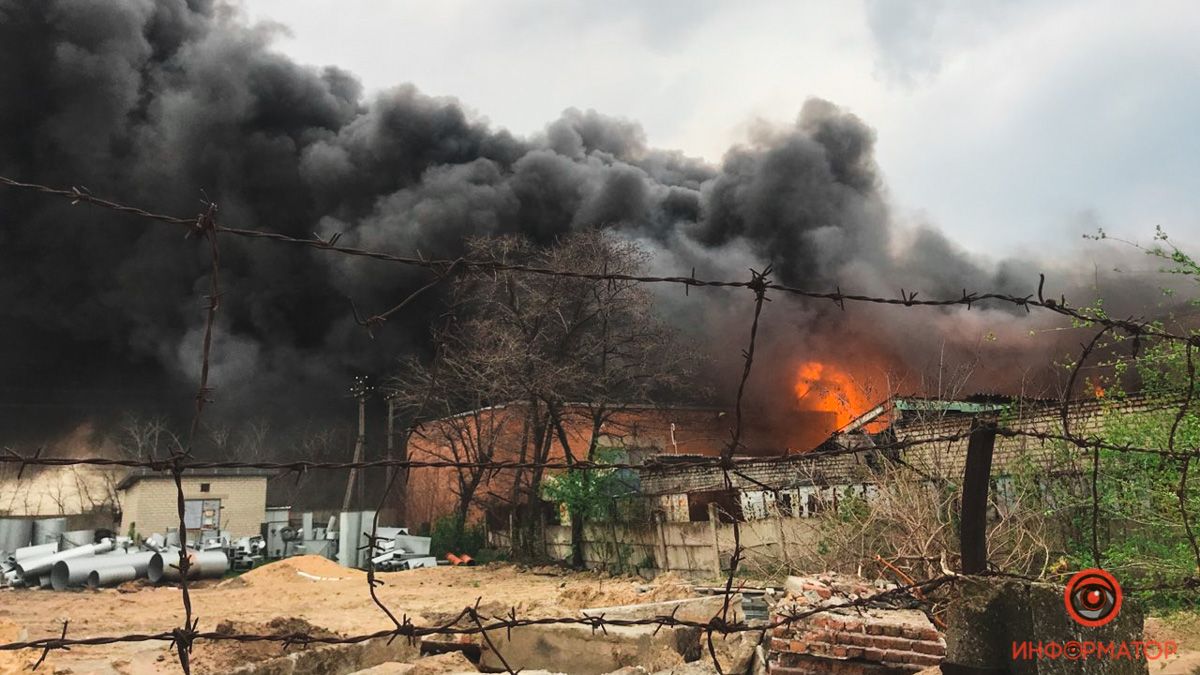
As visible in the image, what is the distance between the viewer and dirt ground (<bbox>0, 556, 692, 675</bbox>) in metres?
8.30

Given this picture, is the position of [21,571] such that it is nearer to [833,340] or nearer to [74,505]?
[74,505]

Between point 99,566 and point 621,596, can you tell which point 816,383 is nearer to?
point 621,596

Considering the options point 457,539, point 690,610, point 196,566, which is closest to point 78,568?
point 196,566

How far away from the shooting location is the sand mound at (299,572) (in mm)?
18828

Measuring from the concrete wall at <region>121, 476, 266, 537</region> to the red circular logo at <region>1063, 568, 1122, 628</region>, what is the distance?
90.3 ft

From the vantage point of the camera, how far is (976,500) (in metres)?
2.46

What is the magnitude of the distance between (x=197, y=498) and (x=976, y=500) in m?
28.8

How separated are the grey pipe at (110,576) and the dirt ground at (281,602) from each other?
40cm

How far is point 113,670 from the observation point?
7.93 m

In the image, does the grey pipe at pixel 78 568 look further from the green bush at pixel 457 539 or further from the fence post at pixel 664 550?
the fence post at pixel 664 550

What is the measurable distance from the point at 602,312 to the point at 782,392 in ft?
55.6

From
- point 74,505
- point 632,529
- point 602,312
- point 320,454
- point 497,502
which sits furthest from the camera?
point 320,454

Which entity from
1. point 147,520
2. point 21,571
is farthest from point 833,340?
point 21,571

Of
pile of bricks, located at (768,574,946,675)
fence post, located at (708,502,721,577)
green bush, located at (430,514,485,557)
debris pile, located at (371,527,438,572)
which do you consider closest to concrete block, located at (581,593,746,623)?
pile of bricks, located at (768,574,946,675)
